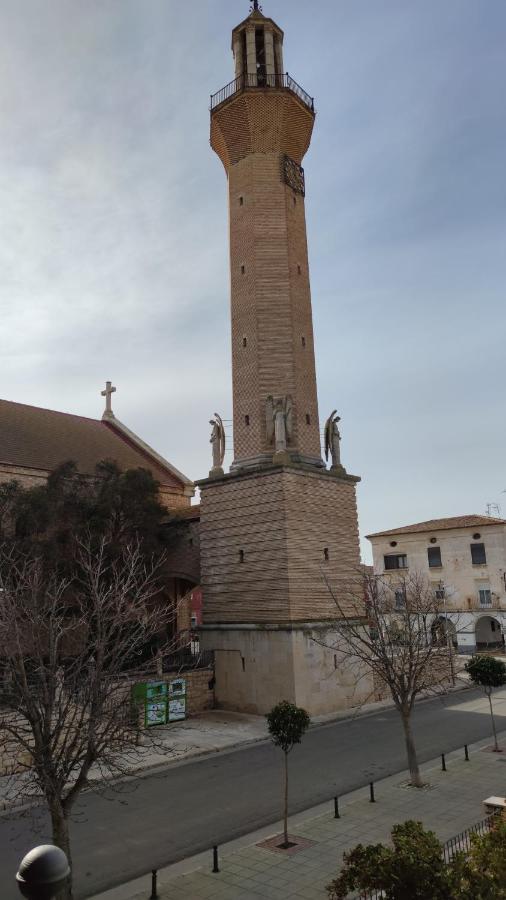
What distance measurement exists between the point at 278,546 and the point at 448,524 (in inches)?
1023

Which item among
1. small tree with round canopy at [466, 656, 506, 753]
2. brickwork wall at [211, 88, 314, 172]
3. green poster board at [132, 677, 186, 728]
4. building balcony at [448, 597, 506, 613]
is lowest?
green poster board at [132, 677, 186, 728]

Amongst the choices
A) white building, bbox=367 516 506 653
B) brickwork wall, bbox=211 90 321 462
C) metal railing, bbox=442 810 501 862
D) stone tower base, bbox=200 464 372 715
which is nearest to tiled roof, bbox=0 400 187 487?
stone tower base, bbox=200 464 372 715

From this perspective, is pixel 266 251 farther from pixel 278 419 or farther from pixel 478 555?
pixel 478 555

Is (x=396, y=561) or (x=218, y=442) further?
(x=396, y=561)

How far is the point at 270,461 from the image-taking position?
79.6 ft

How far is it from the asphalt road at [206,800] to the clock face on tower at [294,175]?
21.1 metres

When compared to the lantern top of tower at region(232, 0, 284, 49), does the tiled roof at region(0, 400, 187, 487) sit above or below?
below

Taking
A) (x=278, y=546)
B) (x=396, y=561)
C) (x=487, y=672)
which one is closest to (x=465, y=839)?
(x=487, y=672)

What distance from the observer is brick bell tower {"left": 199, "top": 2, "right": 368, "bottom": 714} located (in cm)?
2247

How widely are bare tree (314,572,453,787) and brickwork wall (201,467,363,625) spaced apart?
49 centimetres

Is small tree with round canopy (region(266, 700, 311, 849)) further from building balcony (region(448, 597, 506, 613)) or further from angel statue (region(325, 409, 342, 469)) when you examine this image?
building balcony (region(448, 597, 506, 613))

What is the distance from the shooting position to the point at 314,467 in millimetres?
24609

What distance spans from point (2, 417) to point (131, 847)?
25129mm

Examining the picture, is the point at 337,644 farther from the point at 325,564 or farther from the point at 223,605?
the point at 223,605
